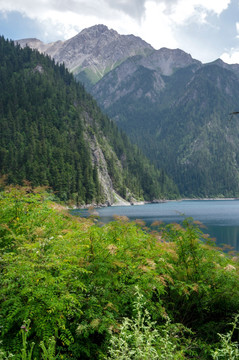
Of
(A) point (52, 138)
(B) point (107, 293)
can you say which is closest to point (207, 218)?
(B) point (107, 293)

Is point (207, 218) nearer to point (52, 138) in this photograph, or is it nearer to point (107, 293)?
point (107, 293)

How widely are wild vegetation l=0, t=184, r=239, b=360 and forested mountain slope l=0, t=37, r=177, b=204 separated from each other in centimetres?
9648

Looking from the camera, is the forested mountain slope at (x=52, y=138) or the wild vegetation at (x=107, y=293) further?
the forested mountain slope at (x=52, y=138)

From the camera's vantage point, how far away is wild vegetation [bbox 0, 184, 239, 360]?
4.59 metres

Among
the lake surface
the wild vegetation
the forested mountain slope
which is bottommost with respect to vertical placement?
the lake surface

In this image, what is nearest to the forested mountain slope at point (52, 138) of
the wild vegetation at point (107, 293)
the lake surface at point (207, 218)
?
the lake surface at point (207, 218)

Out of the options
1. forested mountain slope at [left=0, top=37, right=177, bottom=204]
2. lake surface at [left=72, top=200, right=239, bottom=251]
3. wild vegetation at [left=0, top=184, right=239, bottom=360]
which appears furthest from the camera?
forested mountain slope at [left=0, top=37, right=177, bottom=204]

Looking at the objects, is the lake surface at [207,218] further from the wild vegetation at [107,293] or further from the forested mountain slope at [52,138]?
the forested mountain slope at [52,138]

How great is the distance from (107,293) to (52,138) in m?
148

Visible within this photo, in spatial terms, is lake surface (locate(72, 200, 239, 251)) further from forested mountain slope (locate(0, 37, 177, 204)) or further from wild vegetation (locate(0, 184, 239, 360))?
forested mountain slope (locate(0, 37, 177, 204))

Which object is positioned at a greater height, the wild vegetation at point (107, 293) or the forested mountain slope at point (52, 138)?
the forested mountain slope at point (52, 138)

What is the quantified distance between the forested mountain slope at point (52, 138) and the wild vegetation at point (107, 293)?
317 ft

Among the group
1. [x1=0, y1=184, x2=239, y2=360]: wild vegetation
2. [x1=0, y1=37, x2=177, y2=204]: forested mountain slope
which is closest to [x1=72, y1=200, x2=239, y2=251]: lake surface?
[x1=0, y1=184, x2=239, y2=360]: wild vegetation

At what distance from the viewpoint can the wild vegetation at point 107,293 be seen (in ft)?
15.1
